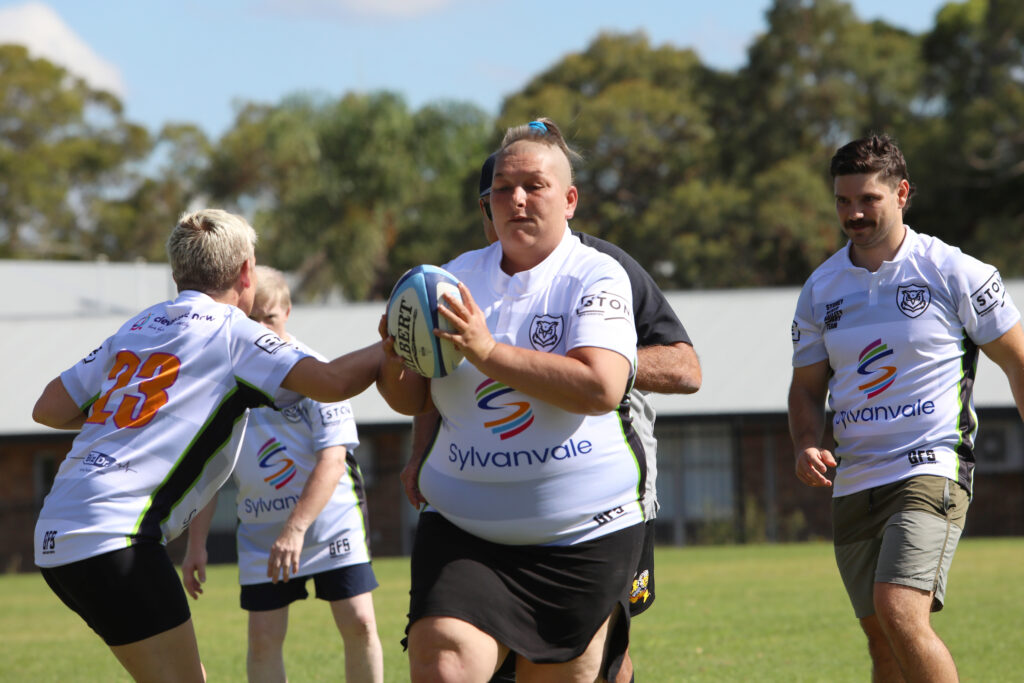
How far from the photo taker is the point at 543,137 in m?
4.34

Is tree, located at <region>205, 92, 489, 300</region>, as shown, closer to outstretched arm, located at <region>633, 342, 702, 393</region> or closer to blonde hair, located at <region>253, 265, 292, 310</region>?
blonde hair, located at <region>253, 265, 292, 310</region>

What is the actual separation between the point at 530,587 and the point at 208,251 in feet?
5.43

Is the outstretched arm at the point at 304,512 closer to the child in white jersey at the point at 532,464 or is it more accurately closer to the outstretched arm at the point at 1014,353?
the child in white jersey at the point at 532,464

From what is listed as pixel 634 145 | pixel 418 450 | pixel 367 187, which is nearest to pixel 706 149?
pixel 634 145

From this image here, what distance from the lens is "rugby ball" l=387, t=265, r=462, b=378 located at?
3943mm

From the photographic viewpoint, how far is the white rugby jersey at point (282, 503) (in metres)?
6.72

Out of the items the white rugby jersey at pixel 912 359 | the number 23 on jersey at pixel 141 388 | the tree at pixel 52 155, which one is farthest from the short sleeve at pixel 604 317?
the tree at pixel 52 155

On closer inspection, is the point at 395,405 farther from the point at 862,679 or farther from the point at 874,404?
the point at 862,679

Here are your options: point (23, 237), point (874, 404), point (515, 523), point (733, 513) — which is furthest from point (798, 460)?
point (23, 237)

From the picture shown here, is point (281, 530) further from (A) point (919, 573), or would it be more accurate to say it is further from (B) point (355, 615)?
(A) point (919, 573)

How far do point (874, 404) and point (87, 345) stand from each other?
28754mm

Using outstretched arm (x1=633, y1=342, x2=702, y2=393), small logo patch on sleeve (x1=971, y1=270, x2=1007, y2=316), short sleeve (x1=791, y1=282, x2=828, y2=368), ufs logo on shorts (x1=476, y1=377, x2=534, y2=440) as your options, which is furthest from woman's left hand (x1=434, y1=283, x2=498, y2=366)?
small logo patch on sleeve (x1=971, y1=270, x2=1007, y2=316)

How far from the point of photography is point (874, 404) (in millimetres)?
5500

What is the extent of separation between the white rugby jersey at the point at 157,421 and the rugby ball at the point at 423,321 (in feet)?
1.92
